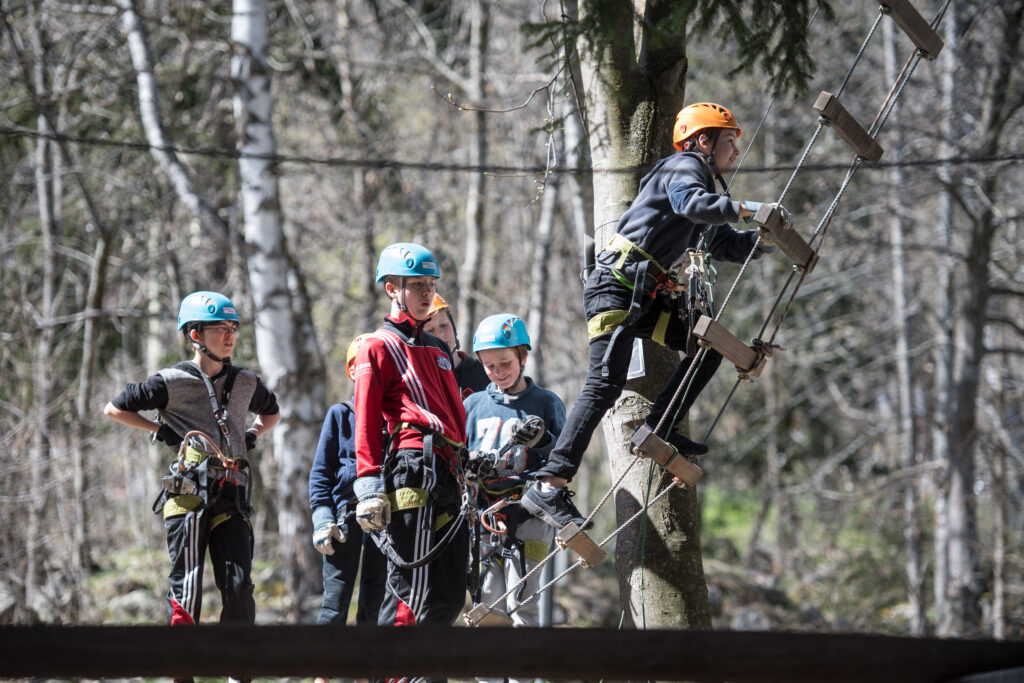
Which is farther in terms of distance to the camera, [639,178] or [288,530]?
[288,530]

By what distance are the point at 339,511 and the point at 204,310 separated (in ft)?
4.03

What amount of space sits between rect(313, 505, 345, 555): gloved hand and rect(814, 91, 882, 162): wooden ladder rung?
3.03 meters

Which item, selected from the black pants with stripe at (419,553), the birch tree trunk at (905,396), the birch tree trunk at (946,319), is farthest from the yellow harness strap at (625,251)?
the birch tree trunk at (905,396)

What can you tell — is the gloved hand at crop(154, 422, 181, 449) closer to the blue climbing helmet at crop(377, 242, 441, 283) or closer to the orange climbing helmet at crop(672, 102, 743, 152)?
the blue climbing helmet at crop(377, 242, 441, 283)

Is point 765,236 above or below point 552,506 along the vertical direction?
above

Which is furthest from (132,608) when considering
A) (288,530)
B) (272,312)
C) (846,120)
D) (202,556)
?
(846,120)

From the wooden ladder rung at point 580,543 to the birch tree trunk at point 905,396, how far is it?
8.55 m

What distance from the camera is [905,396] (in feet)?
48.7

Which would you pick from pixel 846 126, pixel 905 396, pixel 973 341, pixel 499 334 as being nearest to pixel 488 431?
pixel 499 334

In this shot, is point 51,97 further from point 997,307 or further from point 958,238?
point 997,307

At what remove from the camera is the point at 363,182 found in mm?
14445

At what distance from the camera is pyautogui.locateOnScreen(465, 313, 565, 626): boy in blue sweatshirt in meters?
4.72

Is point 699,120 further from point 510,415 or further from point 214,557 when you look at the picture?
point 214,557

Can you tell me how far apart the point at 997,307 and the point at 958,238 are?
14.0ft
